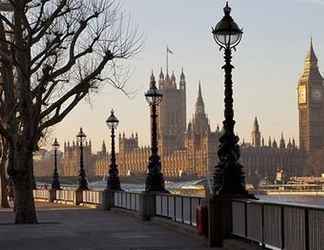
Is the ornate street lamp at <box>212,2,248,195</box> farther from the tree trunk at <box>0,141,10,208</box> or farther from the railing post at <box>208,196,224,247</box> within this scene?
the tree trunk at <box>0,141,10,208</box>

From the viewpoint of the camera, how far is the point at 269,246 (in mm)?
16469

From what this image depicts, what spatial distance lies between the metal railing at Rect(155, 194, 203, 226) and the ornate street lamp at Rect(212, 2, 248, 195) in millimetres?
2616

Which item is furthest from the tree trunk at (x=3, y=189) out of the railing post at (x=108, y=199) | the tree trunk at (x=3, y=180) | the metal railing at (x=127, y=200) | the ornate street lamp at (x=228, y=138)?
the ornate street lamp at (x=228, y=138)

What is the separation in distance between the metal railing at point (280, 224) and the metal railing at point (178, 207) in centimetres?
436

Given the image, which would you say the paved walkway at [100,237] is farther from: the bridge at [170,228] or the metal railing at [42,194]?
the metal railing at [42,194]

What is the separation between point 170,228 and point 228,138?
7.76m

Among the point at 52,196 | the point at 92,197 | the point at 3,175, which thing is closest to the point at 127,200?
the point at 92,197

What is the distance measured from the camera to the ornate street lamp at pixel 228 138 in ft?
65.9

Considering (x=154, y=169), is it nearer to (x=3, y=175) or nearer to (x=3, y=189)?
(x=3, y=189)

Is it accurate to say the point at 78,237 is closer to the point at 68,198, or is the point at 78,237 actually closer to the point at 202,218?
the point at 202,218

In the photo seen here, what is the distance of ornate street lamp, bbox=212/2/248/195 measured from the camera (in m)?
20.1

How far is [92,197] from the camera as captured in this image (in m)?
51.4

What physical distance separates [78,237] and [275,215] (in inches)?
402

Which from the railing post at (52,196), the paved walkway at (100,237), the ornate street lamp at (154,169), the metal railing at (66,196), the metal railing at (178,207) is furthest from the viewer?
the railing post at (52,196)
